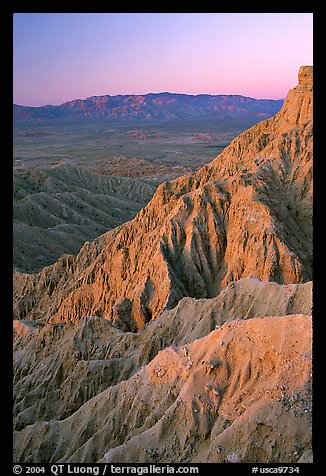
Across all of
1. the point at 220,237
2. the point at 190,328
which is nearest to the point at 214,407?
the point at 190,328

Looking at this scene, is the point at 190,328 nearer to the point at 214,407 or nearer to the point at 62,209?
the point at 214,407

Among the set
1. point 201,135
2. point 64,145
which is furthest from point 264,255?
point 201,135

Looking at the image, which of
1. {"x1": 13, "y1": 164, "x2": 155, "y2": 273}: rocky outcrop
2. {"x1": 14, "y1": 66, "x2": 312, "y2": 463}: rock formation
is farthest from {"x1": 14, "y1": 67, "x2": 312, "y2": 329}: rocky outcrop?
{"x1": 13, "y1": 164, "x2": 155, "y2": 273}: rocky outcrop

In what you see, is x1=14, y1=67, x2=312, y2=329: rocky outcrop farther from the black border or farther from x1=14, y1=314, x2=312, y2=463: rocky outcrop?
the black border
